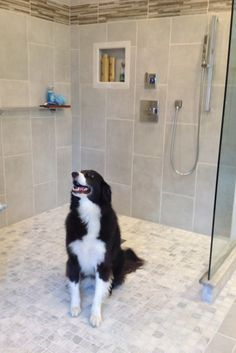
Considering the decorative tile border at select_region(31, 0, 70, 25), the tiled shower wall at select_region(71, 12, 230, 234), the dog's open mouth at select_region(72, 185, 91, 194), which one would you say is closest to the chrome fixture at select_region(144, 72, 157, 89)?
the tiled shower wall at select_region(71, 12, 230, 234)

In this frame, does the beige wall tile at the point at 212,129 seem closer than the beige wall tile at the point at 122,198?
Yes

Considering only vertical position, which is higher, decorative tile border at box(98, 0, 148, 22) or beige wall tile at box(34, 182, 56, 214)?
decorative tile border at box(98, 0, 148, 22)

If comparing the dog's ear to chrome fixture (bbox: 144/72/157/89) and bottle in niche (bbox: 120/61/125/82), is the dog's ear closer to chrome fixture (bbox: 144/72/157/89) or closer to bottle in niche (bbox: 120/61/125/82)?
chrome fixture (bbox: 144/72/157/89)

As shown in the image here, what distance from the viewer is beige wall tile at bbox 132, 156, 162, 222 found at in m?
3.18

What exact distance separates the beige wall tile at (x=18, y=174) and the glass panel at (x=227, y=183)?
6.04 feet

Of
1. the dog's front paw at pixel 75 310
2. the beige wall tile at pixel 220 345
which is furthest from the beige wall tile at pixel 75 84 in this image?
the beige wall tile at pixel 220 345

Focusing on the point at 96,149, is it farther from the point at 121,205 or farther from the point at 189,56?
the point at 189,56

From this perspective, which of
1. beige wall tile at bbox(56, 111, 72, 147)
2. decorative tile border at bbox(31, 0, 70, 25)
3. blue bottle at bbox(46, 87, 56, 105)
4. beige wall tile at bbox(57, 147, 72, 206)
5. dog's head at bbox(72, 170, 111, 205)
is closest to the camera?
dog's head at bbox(72, 170, 111, 205)

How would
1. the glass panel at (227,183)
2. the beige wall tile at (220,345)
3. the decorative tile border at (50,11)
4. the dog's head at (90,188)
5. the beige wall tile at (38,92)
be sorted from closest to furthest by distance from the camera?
the beige wall tile at (220,345) < the dog's head at (90,188) < the glass panel at (227,183) < the decorative tile border at (50,11) < the beige wall tile at (38,92)

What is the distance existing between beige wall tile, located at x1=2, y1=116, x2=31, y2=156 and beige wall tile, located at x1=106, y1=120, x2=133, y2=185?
2.58ft

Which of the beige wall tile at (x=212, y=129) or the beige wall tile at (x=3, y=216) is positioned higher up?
the beige wall tile at (x=212, y=129)

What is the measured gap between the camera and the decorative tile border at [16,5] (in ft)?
9.04

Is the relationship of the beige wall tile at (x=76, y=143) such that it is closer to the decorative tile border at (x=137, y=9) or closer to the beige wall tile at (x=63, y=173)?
the beige wall tile at (x=63, y=173)

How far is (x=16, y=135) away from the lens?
3.06 m
